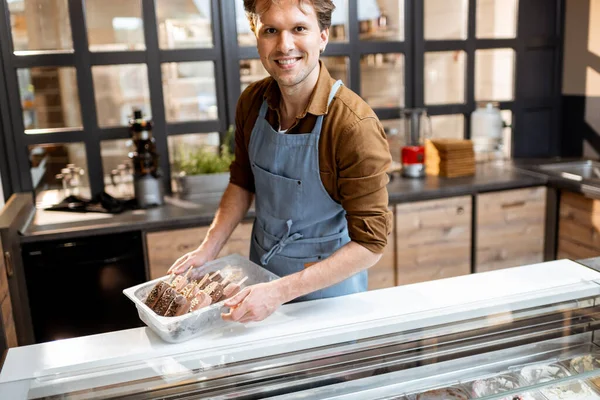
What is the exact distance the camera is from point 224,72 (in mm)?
3334

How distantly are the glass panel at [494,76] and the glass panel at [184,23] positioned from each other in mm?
1843

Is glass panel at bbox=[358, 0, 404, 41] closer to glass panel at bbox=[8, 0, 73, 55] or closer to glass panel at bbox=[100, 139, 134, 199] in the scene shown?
glass panel at bbox=[100, 139, 134, 199]

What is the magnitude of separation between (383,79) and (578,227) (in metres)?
1.49

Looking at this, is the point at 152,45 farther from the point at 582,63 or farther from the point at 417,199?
the point at 582,63

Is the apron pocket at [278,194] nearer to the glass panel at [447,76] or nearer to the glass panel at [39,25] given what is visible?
the glass panel at [39,25]

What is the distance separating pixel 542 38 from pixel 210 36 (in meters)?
2.18

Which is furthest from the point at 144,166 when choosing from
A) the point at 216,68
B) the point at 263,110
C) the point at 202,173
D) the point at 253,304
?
the point at 253,304

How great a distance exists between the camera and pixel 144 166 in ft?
9.71

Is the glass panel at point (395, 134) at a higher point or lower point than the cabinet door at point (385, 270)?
higher

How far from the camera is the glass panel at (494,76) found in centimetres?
395

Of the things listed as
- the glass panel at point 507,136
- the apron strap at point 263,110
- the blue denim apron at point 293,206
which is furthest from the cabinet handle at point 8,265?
the glass panel at point 507,136

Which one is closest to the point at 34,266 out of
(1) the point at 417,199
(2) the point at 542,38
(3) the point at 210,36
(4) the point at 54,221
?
(4) the point at 54,221

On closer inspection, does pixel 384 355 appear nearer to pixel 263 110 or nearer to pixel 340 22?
pixel 263 110

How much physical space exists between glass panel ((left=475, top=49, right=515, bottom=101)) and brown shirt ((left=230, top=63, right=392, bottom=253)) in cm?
261
